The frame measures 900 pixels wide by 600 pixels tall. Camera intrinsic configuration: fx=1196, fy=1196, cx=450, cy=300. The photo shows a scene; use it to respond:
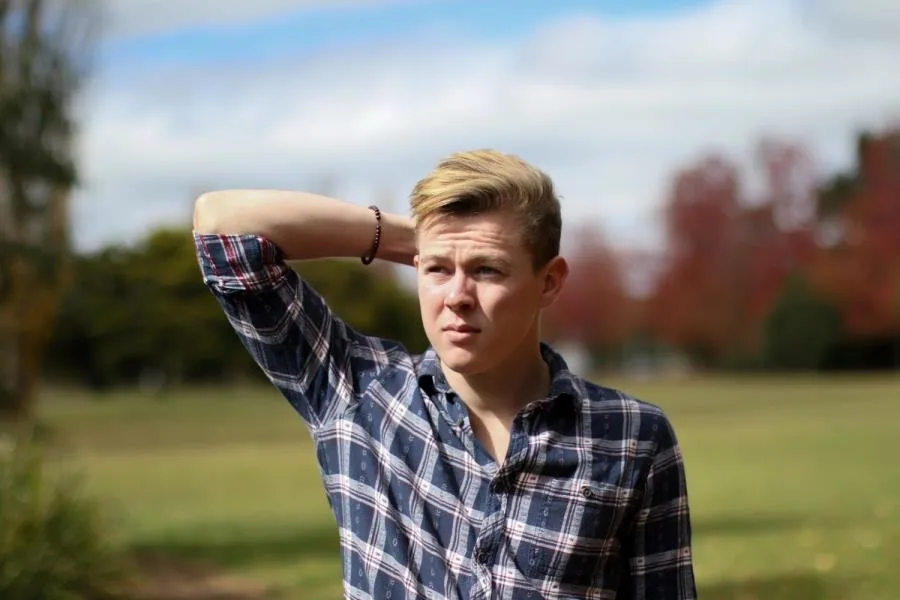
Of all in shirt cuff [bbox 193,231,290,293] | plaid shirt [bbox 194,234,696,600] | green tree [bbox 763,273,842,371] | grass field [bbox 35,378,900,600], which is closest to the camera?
plaid shirt [bbox 194,234,696,600]

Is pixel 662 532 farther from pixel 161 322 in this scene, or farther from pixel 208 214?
pixel 161 322

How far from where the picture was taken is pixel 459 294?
2.10 metres

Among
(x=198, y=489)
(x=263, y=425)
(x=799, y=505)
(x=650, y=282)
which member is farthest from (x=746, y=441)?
(x=650, y=282)

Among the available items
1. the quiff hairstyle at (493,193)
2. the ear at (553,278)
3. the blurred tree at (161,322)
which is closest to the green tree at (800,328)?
the blurred tree at (161,322)

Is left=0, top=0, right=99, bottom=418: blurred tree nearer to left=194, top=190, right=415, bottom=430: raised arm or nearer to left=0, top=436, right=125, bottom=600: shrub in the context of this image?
left=0, top=436, right=125, bottom=600: shrub

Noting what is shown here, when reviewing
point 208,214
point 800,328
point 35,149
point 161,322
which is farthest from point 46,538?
point 800,328

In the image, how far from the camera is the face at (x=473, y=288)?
211 cm

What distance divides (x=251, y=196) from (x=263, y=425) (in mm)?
29798

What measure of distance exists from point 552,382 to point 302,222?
1.83 feet

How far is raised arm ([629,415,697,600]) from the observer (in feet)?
7.21

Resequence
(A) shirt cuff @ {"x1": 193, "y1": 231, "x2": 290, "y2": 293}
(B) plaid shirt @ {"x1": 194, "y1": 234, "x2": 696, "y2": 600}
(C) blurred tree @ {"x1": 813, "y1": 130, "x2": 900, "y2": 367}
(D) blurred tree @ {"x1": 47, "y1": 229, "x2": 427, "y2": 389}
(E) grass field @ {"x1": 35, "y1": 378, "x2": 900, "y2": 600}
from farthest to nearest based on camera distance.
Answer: (C) blurred tree @ {"x1": 813, "y1": 130, "x2": 900, "y2": 367}, (D) blurred tree @ {"x1": 47, "y1": 229, "x2": 427, "y2": 389}, (E) grass field @ {"x1": 35, "y1": 378, "x2": 900, "y2": 600}, (A) shirt cuff @ {"x1": 193, "y1": 231, "x2": 290, "y2": 293}, (B) plaid shirt @ {"x1": 194, "y1": 234, "x2": 696, "y2": 600}

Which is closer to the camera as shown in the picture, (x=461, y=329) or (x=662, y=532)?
(x=461, y=329)

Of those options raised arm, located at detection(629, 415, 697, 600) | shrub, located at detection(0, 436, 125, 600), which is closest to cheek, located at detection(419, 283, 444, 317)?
raised arm, located at detection(629, 415, 697, 600)

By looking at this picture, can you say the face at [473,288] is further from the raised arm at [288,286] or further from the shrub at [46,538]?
the shrub at [46,538]
